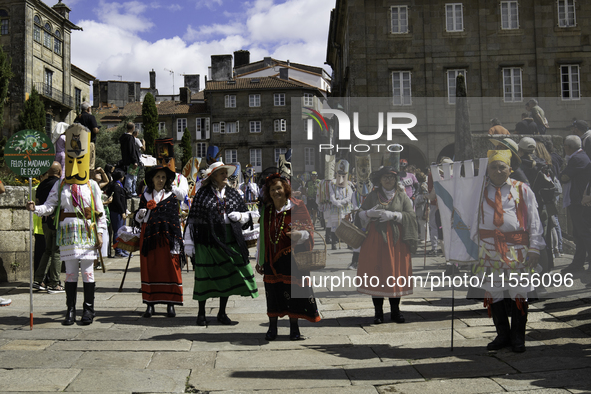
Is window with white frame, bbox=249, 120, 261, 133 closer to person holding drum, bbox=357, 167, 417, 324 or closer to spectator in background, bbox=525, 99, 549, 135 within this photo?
person holding drum, bbox=357, 167, 417, 324

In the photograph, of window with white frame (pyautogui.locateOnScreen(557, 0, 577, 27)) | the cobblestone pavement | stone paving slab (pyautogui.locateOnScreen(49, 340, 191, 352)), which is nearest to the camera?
the cobblestone pavement

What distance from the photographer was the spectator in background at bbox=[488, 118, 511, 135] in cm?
596

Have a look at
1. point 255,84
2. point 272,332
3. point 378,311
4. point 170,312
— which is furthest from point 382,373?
point 255,84

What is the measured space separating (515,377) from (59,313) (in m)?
5.44

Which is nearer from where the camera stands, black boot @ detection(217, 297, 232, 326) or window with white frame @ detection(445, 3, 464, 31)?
black boot @ detection(217, 297, 232, 326)

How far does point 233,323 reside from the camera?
7113mm

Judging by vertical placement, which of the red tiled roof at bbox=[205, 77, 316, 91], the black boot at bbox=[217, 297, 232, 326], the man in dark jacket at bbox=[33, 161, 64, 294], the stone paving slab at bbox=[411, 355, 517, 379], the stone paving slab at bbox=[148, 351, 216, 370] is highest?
the red tiled roof at bbox=[205, 77, 316, 91]

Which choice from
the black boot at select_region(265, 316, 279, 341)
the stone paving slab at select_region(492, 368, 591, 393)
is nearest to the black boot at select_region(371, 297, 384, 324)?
the black boot at select_region(265, 316, 279, 341)

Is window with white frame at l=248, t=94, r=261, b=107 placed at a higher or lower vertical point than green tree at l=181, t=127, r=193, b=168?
higher

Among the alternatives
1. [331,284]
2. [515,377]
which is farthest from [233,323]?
[515,377]

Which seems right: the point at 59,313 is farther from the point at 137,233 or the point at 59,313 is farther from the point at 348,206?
the point at 348,206

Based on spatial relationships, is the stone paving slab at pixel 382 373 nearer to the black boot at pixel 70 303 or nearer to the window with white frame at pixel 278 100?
the black boot at pixel 70 303

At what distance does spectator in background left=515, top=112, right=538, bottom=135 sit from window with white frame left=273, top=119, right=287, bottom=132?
189 feet

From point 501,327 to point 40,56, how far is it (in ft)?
143
